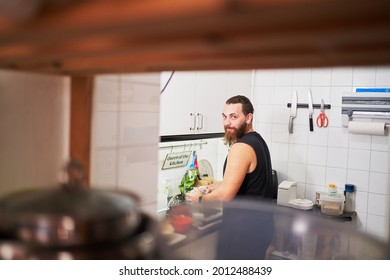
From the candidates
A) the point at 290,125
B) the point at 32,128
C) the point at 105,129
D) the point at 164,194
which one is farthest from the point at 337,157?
the point at 32,128

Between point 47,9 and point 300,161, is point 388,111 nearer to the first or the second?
point 300,161

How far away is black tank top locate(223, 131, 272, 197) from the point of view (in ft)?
4.79

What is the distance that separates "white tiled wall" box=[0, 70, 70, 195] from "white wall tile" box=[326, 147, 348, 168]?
1.85m

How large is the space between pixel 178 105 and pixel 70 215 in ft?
4.97

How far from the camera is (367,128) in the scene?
6.46ft

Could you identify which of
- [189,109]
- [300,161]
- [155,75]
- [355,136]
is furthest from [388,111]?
[155,75]

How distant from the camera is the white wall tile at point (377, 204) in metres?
2.01

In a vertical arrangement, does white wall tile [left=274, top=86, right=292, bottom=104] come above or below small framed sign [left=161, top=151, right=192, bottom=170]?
above

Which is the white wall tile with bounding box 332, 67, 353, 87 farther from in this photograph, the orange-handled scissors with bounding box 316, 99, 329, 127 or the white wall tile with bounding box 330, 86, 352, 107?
the orange-handled scissors with bounding box 316, 99, 329, 127

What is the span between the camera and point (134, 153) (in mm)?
666

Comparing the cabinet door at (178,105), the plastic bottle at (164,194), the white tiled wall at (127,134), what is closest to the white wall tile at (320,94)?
the cabinet door at (178,105)

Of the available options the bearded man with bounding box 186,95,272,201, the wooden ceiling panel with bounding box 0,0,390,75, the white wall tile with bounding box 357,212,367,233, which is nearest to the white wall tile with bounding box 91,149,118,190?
the wooden ceiling panel with bounding box 0,0,390,75

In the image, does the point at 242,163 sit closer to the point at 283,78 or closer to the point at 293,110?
the point at 293,110

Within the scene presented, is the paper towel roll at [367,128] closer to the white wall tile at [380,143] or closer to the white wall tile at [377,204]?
the white wall tile at [380,143]
